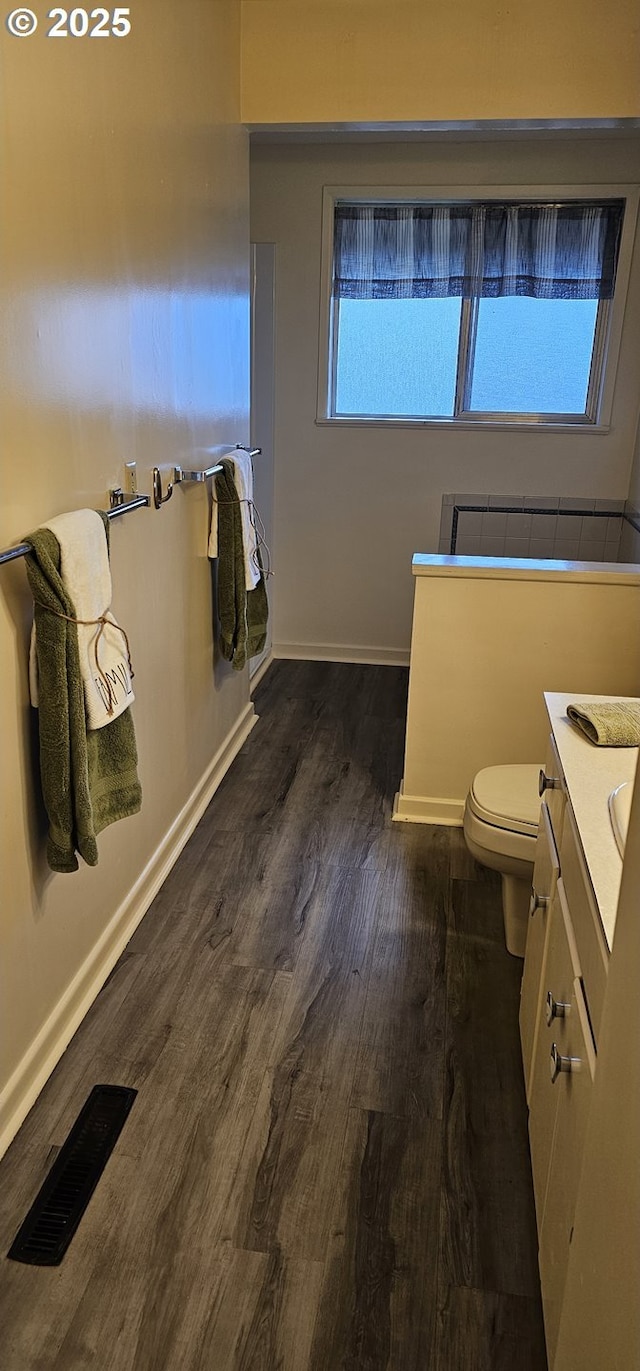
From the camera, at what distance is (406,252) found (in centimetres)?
422

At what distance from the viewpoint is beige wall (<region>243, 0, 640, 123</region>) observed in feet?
9.12

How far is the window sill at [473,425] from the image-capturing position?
168 inches

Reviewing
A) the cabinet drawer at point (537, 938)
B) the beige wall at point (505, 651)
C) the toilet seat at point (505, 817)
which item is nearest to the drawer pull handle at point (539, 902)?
the cabinet drawer at point (537, 938)

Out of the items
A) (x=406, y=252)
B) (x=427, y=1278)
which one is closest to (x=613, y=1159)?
(x=427, y=1278)

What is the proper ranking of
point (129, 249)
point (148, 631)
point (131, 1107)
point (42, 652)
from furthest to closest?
1. point (148, 631)
2. point (129, 249)
3. point (131, 1107)
4. point (42, 652)

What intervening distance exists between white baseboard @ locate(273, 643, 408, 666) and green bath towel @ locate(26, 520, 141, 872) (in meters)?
2.91

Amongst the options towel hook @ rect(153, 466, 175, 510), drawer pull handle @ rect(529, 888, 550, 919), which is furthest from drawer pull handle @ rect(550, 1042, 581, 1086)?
towel hook @ rect(153, 466, 175, 510)

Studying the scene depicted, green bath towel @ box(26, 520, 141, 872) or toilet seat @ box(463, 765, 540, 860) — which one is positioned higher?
green bath towel @ box(26, 520, 141, 872)

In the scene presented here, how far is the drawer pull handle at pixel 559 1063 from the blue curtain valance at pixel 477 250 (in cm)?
357

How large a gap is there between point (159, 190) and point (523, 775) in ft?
5.51

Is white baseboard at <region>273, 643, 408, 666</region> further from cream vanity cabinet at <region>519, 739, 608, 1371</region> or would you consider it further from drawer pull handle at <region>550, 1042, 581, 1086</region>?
drawer pull handle at <region>550, 1042, 581, 1086</region>

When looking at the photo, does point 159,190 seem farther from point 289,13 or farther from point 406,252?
point 406,252

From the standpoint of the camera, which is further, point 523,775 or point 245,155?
point 245,155

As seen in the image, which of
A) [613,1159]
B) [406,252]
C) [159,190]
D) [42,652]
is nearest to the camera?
[613,1159]
